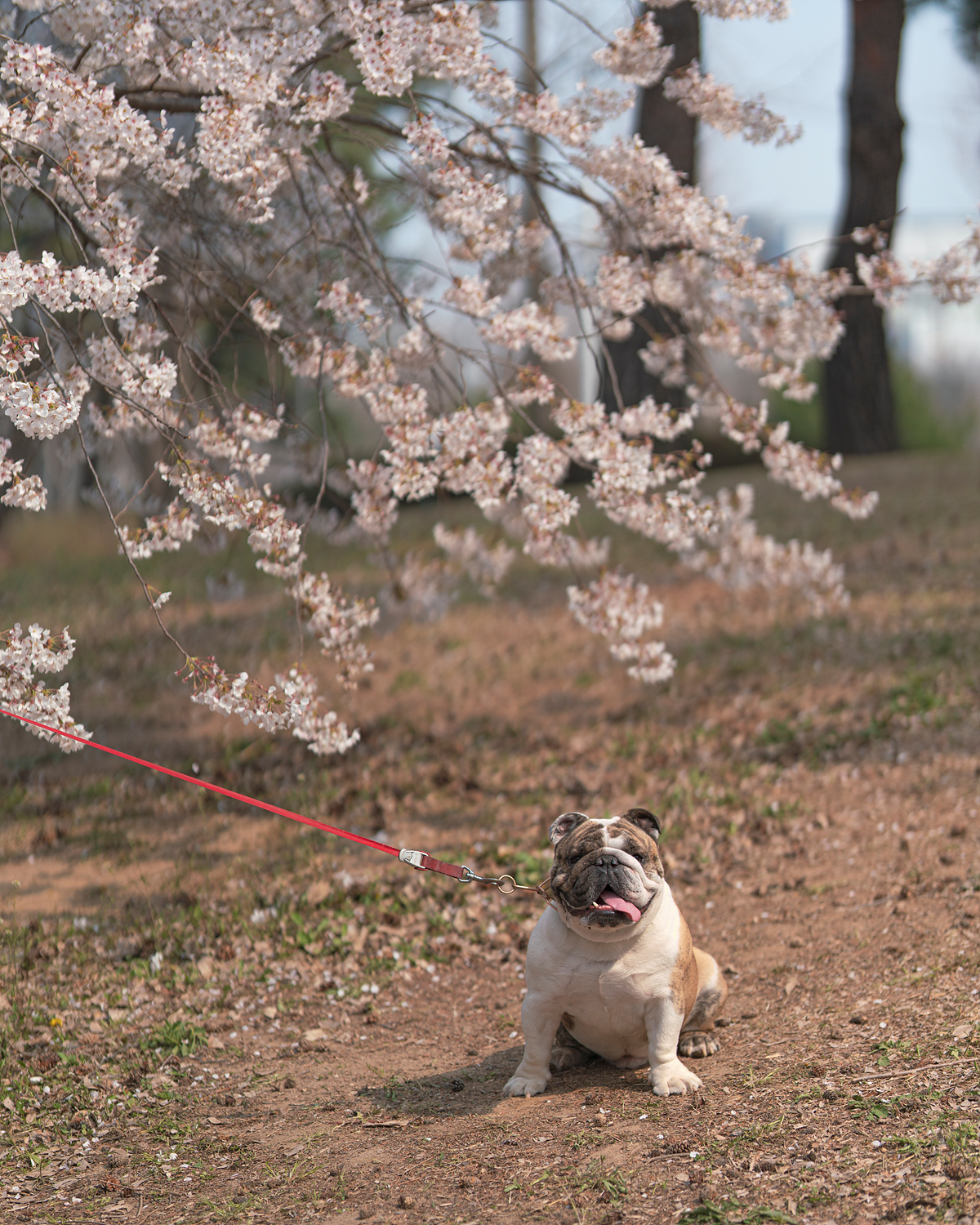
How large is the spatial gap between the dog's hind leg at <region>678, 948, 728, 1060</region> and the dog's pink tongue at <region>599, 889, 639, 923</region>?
2.26ft

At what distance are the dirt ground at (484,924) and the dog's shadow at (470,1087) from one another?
2 centimetres

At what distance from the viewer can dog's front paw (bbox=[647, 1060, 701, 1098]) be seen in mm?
3916

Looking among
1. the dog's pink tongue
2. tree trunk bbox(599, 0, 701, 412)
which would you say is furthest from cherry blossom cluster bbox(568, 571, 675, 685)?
tree trunk bbox(599, 0, 701, 412)

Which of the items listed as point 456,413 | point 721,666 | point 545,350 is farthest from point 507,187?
point 721,666

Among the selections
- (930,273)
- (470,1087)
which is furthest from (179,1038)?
(930,273)

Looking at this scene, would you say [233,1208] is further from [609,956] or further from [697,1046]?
[697,1046]

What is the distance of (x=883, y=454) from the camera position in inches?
644

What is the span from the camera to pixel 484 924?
19.8ft

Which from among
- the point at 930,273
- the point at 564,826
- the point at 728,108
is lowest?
the point at 564,826

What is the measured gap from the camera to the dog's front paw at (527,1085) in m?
4.04

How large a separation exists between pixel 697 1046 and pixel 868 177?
512 inches

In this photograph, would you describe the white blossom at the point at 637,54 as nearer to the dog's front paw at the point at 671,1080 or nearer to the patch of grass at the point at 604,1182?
the dog's front paw at the point at 671,1080

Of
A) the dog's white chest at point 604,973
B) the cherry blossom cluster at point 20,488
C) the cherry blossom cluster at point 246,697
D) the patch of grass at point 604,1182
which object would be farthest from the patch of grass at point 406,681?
the patch of grass at point 604,1182

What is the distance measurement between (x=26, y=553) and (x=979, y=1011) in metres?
13.0
